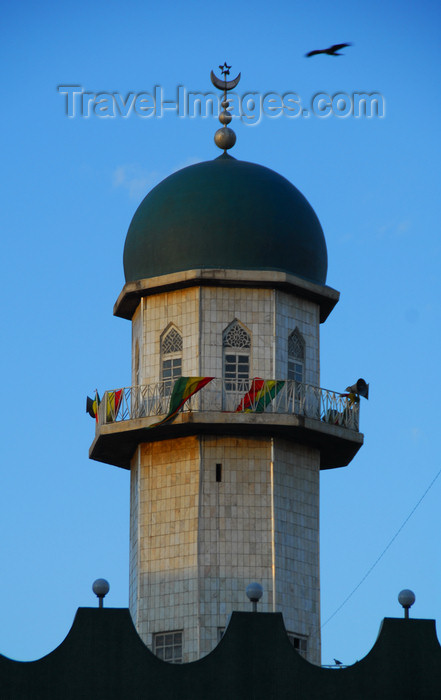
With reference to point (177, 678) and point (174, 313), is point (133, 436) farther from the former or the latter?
point (177, 678)

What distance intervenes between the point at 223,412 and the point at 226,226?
624 cm

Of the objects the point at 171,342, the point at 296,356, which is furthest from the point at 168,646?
the point at 296,356

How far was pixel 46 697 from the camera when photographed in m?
57.3

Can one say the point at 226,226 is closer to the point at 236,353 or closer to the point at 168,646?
the point at 236,353

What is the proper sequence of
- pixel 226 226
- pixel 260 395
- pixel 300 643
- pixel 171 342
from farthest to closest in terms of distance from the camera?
pixel 171 342 → pixel 226 226 → pixel 260 395 → pixel 300 643

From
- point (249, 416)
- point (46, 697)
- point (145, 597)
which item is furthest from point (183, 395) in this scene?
point (46, 697)

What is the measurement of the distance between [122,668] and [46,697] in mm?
2177

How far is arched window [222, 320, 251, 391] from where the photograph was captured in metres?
66.1

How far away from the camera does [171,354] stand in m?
66.9

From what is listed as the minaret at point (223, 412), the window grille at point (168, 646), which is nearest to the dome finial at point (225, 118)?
the minaret at point (223, 412)

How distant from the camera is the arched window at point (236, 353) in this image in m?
66.1

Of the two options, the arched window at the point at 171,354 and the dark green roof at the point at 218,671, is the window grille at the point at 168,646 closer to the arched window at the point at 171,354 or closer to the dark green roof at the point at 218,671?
the dark green roof at the point at 218,671

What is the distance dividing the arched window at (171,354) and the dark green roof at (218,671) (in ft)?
35.5

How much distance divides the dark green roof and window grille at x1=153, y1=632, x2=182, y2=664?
19.1 ft
